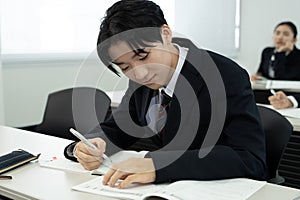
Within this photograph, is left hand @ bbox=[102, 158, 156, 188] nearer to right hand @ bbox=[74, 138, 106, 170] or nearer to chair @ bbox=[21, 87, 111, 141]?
right hand @ bbox=[74, 138, 106, 170]

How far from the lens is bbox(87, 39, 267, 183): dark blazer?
114cm

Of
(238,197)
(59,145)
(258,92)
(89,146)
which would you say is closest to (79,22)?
(258,92)

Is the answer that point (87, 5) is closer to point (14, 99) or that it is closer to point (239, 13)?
point (14, 99)

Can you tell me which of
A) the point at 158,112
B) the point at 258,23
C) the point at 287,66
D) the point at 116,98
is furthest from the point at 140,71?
the point at 258,23

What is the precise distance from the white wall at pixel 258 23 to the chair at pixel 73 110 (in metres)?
3.92

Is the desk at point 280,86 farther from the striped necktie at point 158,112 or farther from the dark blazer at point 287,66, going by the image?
the striped necktie at point 158,112

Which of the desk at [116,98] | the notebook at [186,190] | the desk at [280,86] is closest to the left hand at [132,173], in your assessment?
the notebook at [186,190]

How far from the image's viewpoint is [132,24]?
3.87 ft

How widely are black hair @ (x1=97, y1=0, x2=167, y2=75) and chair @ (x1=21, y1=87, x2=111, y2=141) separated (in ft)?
2.43

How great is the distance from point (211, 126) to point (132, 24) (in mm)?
368

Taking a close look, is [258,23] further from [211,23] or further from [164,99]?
[164,99]

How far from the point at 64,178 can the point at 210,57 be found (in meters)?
0.55

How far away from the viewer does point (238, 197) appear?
1035mm

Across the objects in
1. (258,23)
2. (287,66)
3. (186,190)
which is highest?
(258,23)
